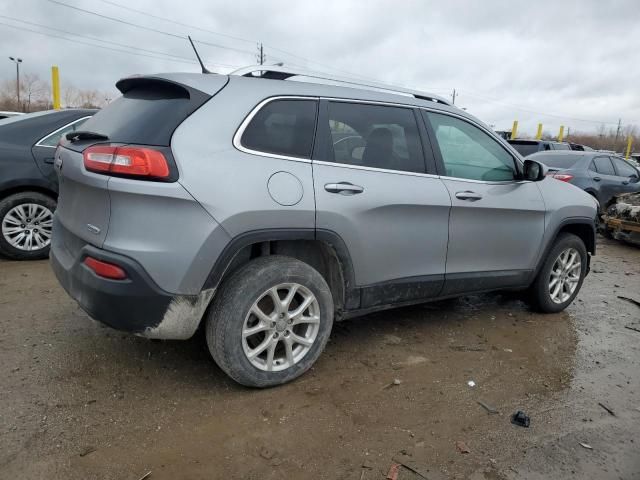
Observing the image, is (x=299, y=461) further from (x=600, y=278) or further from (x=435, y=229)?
(x=600, y=278)

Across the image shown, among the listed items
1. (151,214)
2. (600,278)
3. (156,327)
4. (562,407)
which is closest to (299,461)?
(156,327)

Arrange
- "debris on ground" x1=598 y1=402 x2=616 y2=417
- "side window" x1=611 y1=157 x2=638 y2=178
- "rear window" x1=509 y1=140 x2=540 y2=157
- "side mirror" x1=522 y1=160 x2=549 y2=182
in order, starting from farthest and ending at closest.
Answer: "rear window" x1=509 y1=140 x2=540 y2=157
"side window" x1=611 y1=157 x2=638 y2=178
"side mirror" x1=522 y1=160 x2=549 y2=182
"debris on ground" x1=598 y1=402 x2=616 y2=417

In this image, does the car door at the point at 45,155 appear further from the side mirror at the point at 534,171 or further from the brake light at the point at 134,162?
the side mirror at the point at 534,171

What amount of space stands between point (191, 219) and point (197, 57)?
1.47 m

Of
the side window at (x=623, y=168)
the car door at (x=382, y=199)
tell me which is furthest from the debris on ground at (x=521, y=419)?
the side window at (x=623, y=168)

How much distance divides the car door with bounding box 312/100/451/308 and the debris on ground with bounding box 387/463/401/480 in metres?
1.09

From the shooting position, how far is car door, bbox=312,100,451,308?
288 centimetres

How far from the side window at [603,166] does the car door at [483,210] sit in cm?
673

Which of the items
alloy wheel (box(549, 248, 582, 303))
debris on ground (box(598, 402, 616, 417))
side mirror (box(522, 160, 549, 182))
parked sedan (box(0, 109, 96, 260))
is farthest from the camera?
parked sedan (box(0, 109, 96, 260))

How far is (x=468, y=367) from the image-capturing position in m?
3.34

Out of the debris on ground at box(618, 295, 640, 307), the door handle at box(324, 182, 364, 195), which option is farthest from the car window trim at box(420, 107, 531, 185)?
the debris on ground at box(618, 295, 640, 307)

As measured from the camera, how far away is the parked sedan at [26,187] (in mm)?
4930

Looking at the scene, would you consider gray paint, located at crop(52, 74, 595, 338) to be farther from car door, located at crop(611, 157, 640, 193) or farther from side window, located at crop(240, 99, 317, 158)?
car door, located at crop(611, 157, 640, 193)

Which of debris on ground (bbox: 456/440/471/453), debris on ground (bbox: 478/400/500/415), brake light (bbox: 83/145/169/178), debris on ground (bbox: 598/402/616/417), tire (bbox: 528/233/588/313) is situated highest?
brake light (bbox: 83/145/169/178)
